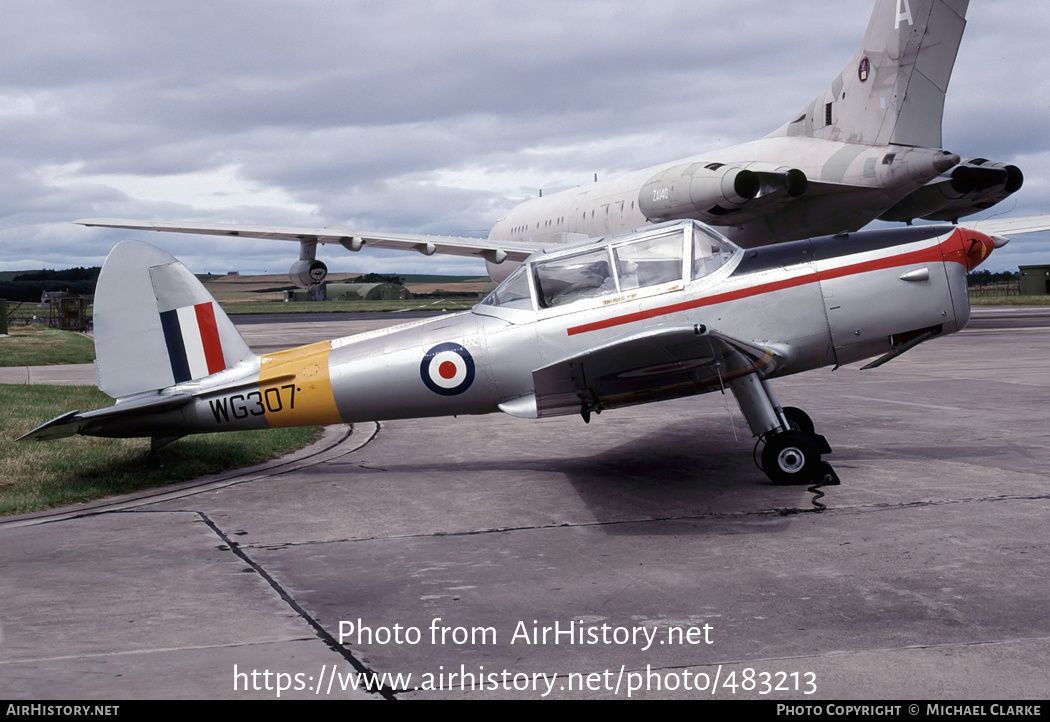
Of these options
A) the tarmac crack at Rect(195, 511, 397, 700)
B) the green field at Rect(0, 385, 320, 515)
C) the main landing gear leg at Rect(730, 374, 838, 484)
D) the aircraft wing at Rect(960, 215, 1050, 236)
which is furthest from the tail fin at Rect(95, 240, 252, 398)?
the aircraft wing at Rect(960, 215, 1050, 236)

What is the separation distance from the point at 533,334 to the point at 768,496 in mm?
2475

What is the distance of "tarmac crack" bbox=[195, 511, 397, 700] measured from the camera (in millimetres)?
3660

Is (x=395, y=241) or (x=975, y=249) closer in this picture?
(x=975, y=249)

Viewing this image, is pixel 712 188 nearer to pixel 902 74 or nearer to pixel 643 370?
pixel 902 74

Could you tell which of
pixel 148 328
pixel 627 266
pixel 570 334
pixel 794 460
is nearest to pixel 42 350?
pixel 148 328

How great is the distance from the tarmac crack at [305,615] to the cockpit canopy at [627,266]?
132 inches

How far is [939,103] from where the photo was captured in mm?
20562

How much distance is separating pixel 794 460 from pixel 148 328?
6050 millimetres

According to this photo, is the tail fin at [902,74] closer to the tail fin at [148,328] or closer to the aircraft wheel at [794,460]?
the aircraft wheel at [794,460]

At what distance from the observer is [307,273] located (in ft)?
90.2

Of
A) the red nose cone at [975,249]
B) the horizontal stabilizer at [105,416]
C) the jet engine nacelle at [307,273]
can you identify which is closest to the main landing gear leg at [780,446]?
the red nose cone at [975,249]

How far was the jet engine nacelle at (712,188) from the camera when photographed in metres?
20.0

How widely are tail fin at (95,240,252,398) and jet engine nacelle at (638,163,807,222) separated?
14371 mm

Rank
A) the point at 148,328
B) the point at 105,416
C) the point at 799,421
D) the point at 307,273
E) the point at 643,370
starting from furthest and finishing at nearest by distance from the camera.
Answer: the point at 307,273 → the point at 799,421 → the point at 148,328 → the point at 105,416 → the point at 643,370
